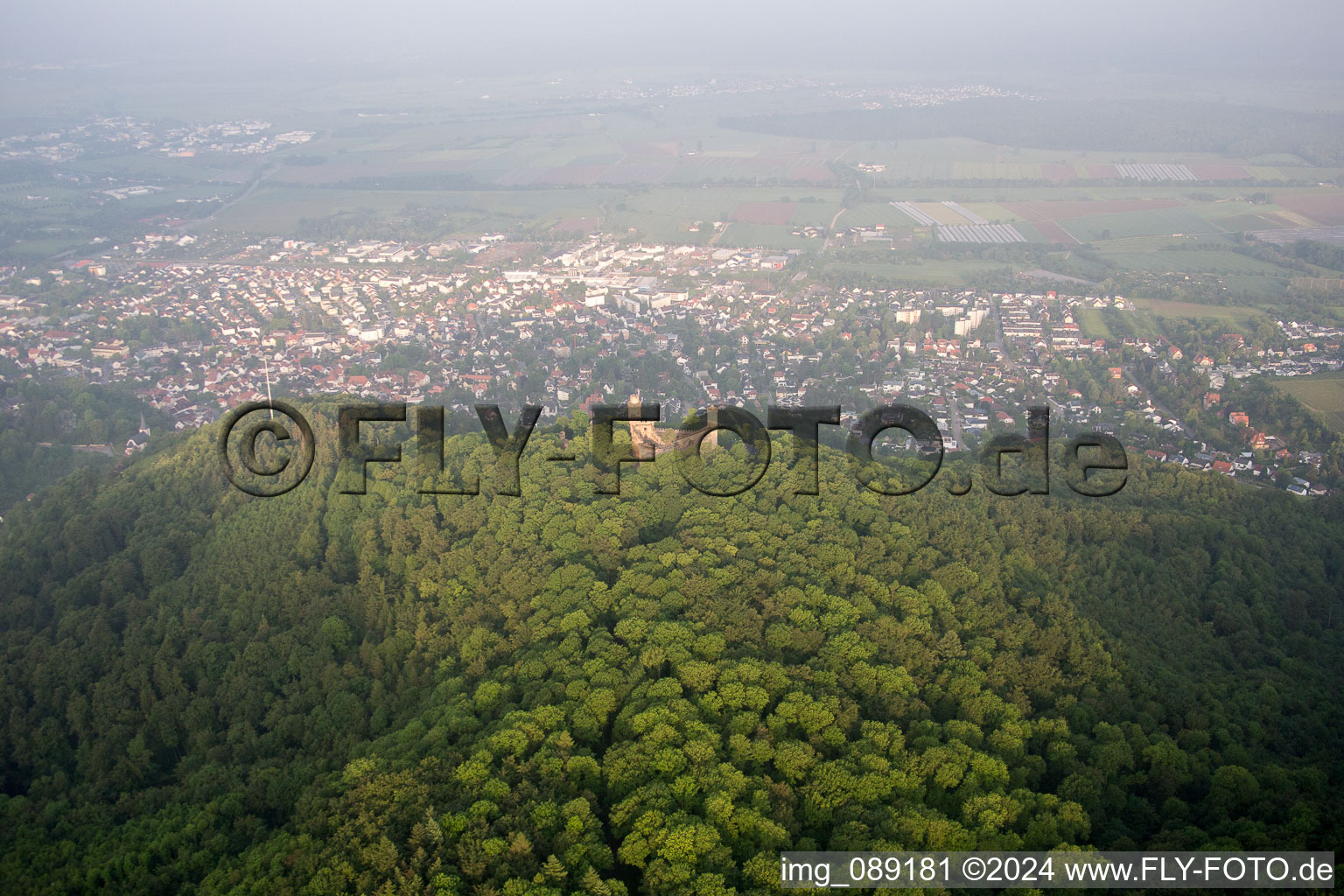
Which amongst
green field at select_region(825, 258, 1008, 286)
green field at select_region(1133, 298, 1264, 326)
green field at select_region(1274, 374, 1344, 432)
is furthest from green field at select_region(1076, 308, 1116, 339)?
green field at select_region(1274, 374, 1344, 432)

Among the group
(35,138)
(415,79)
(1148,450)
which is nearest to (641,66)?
(415,79)

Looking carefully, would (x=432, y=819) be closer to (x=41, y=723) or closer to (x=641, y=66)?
(x=41, y=723)

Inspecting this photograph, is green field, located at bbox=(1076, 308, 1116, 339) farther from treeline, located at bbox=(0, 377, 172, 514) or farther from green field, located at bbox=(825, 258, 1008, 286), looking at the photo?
treeline, located at bbox=(0, 377, 172, 514)

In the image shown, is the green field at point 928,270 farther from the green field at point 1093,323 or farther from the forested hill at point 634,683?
the forested hill at point 634,683

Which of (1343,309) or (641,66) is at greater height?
(641,66)

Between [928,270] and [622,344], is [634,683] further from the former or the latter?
[928,270]

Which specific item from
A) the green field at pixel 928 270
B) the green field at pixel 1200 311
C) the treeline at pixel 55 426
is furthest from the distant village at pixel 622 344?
the green field at pixel 928 270

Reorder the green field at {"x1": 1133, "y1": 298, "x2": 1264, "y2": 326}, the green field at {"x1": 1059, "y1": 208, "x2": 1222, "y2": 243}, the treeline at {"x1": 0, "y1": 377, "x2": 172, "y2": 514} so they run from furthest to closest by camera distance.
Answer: the green field at {"x1": 1059, "y1": 208, "x2": 1222, "y2": 243}, the green field at {"x1": 1133, "y1": 298, "x2": 1264, "y2": 326}, the treeline at {"x1": 0, "y1": 377, "x2": 172, "y2": 514}

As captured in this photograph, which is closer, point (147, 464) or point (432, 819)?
point (432, 819)
